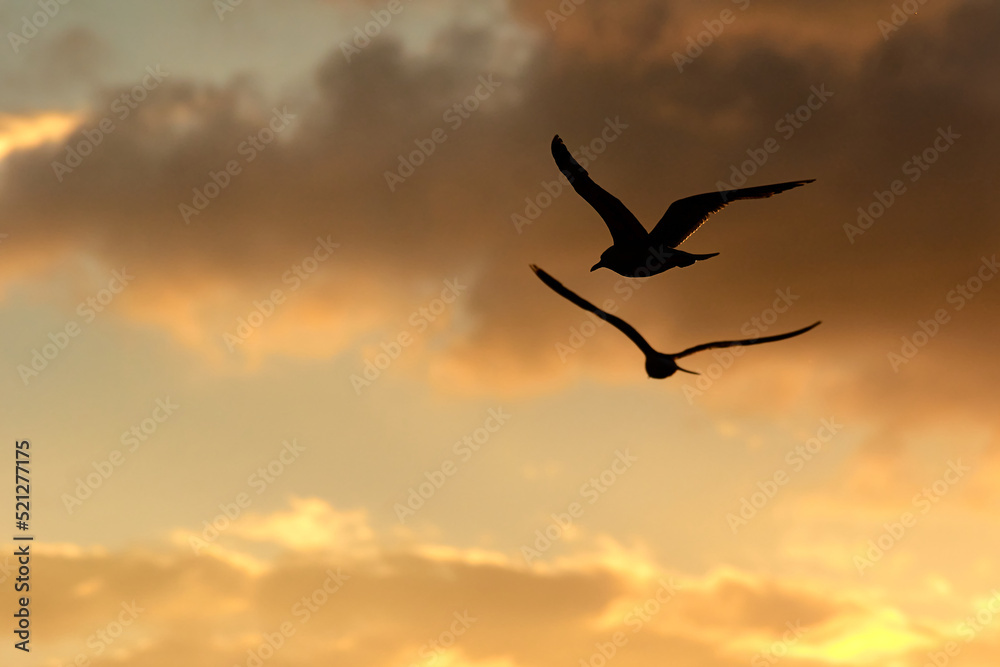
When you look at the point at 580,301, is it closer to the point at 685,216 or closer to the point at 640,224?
the point at 640,224

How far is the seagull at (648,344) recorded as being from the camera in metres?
14.7

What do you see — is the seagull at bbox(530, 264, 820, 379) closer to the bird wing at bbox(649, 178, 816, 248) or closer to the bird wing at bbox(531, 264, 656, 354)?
the bird wing at bbox(531, 264, 656, 354)

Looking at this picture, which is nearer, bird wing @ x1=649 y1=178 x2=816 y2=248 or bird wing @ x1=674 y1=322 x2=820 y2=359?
bird wing @ x1=674 y1=322 x2=820 y2=359

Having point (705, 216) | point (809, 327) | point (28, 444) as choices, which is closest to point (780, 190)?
point (705, 216)

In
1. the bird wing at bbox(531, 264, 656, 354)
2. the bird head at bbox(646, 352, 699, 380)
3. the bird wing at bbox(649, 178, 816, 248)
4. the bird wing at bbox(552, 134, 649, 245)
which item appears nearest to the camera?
the bird wing at bbox(531, 264, 656, 354)

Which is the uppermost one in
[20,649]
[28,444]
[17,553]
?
[28,444]

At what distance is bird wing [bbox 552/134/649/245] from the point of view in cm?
2133

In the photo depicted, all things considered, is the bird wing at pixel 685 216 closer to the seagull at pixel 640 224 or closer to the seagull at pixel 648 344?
the seagull at pixel 640 224

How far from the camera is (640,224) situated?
2181cm

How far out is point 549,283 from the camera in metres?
14.8

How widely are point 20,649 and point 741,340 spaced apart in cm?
2615

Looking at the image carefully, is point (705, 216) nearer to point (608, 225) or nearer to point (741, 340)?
point (608, 225)

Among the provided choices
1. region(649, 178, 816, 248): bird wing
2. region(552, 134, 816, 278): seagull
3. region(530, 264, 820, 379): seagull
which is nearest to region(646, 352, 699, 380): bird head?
region(530, 264, 820, 379): seagull

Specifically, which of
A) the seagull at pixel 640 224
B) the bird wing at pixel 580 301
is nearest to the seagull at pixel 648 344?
the bird wing at pixel 580 301
